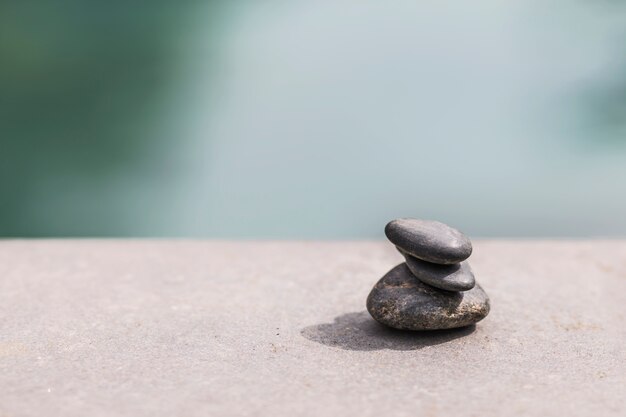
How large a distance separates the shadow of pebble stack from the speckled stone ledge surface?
73mm

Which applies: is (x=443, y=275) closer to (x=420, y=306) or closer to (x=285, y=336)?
(x=420, y=306)

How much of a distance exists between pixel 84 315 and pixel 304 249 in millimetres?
1054

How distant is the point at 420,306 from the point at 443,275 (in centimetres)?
11

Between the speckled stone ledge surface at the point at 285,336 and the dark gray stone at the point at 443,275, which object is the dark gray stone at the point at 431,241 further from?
the speckled stone ledge surface at the point at 285,336

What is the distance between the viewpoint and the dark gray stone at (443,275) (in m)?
2.14

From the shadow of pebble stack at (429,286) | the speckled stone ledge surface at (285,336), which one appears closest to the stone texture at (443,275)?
the shadow of pebble stack at (429,286)

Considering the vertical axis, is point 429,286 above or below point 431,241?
below

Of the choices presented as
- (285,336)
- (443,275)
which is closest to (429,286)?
(443,275)

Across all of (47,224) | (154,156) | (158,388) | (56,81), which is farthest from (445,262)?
(56,81)

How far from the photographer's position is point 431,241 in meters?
2.13

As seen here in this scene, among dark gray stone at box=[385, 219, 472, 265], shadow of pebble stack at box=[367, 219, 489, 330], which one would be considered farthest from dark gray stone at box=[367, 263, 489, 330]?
dark gray stone at box=[385, 219, 472, 265]

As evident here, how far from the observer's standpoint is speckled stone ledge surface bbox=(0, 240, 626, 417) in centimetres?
178

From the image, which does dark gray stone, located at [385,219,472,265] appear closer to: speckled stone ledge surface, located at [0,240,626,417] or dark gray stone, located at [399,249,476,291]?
dark gray stone, located at [399,249,476,291]

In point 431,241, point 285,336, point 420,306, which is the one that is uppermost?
point 431,241
